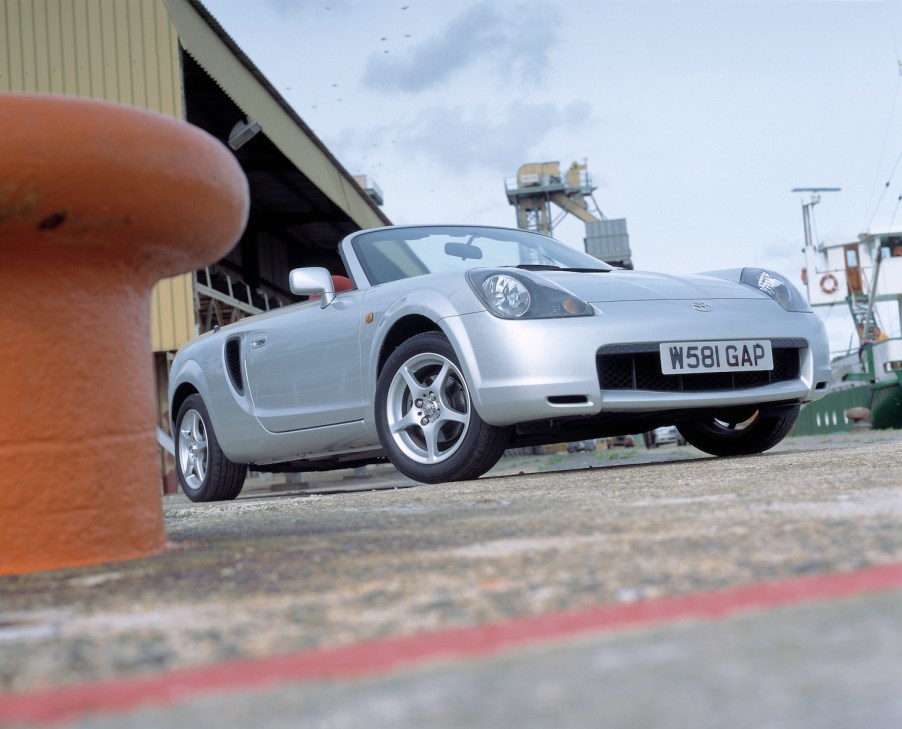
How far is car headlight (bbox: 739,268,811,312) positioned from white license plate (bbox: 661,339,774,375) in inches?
16.7

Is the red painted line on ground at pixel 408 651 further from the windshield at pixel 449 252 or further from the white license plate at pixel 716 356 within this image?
the windshield at pixel 449 252

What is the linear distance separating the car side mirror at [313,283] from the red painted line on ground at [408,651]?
12.6ft

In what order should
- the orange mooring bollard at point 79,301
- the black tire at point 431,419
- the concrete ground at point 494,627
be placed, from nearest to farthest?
the concrete ground at point 494,627 < the orange mooring bollard at point 79,301 < the black tire at point 431,419

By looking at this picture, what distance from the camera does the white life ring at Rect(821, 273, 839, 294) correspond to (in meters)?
35.8

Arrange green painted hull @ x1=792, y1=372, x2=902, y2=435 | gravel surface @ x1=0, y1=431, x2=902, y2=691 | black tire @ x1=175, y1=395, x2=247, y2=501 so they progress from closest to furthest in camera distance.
A: gravel surface @ x1=0, y1=431, x2=902, y2=691, black tire @ x1=175, y1=395, x2=247, y2=501, green painted hull @ x1=792, y1=372, x2=902, y2=435

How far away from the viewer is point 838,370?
33.9 m

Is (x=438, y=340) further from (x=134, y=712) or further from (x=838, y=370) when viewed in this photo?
(x=838, y=370)

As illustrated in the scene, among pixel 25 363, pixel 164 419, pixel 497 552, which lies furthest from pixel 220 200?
pixel 164 419

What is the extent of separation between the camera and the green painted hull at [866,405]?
25125 mm

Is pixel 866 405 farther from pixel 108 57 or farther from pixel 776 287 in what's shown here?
pixel 776 287

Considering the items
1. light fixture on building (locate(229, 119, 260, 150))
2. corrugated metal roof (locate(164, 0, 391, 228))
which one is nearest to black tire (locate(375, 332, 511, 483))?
corrugated metal roof (locate(164, 0, 391, 228))

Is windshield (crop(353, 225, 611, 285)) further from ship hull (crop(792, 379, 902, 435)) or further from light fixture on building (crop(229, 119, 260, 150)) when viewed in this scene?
ship hull (crop(792, 379, 902, 435))

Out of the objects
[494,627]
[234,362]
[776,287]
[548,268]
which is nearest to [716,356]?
[776,287]

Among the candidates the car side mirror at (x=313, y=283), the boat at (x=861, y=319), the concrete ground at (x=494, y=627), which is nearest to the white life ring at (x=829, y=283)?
the boat at (x=861, y=319)
